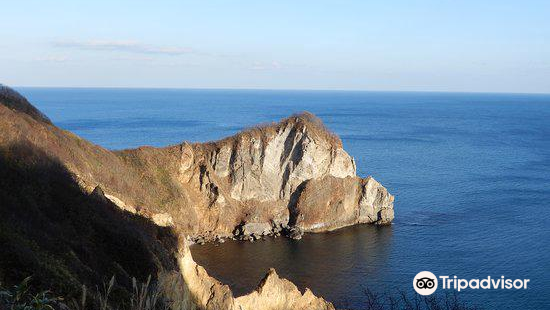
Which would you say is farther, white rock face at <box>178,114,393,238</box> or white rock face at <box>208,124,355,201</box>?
white rock face at <box>208,124,355,201</box>

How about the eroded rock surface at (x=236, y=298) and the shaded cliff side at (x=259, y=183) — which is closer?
the eroded rock surface at (x=236, y=298)

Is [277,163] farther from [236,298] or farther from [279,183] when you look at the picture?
[236,298]

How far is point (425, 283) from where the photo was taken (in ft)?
177

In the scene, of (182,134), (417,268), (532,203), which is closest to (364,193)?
(417,268)

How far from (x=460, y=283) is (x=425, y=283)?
12.1ft

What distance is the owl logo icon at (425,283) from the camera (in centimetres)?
5087

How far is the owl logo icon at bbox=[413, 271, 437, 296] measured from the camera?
50869 mm

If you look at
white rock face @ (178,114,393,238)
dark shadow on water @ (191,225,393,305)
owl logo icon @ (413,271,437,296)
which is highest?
white rock face @ (178,114,393,238)

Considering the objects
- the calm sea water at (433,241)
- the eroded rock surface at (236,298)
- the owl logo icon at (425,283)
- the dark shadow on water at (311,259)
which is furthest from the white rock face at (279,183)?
the eroded rock surface at (236,298)

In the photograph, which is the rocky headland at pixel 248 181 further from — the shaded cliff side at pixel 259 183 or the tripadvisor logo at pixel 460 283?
the tripadvisor logo at pixel 460 283

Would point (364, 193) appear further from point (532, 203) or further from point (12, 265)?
point (12, 265)

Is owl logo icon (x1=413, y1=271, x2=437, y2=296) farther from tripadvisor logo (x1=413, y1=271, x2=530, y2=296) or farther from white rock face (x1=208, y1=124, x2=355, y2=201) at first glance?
white rock face (x1=208, y1=124, x2=355, y2=201)

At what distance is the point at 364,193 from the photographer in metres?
81.4

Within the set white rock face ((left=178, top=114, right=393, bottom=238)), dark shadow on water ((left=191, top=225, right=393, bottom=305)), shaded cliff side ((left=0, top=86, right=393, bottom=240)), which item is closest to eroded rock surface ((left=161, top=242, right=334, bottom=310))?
dark shadow on water ((left=191, top=225, right=393, bottom=305))
